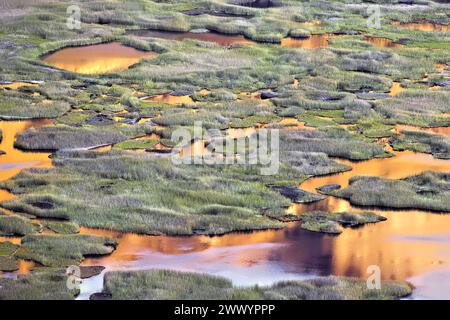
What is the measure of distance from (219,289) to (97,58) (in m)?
23.5

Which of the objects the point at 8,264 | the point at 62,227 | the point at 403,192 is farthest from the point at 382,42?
the point at 8,264

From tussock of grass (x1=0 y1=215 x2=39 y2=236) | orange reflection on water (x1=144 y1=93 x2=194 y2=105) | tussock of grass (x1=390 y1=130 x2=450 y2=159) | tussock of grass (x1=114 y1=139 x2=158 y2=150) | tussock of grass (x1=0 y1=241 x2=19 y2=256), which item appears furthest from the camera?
orange reflection on water (x1=144 y1=93 x2=194 y2=105)

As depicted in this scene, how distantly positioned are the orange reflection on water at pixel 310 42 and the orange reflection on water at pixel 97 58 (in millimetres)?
7287

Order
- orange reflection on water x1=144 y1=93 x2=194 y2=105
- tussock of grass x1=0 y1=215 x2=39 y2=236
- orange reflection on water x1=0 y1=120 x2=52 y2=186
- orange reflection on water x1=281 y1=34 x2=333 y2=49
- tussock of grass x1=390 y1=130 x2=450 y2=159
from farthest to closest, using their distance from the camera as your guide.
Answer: orange reflection on water x1=281 y1=34 x2=333 y2=49 → orange reflection on water x1=144 y1=93 x2=194 y2=105 → tussock of grass x1=390 y1=130 x2=450 y2=159 → orange reflection on water x1=0 y1=120 x2=52 y2=186 → tussock of grass x1=0 y1=215 x2=39 y2=236

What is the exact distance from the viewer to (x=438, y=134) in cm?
3469

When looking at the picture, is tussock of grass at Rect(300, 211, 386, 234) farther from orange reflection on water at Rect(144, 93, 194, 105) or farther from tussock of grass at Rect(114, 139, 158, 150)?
orange reflection on water at Rect(144, 93, 194, 105)

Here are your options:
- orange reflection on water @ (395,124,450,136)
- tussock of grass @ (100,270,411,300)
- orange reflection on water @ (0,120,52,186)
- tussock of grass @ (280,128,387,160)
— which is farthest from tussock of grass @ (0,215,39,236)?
orange reflection on water @ (395,124,450,136)

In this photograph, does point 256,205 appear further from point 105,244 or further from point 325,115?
point 325,115

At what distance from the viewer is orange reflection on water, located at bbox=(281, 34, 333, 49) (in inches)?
1902

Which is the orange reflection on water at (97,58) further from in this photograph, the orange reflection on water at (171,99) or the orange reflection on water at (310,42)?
the orange reflection on water at (310,42)

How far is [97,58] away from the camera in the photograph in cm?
4378

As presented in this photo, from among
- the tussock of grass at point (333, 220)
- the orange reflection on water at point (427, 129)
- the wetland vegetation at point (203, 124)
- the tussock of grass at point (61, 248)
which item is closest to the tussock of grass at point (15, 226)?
the wetland vegetation at point (203, 124)

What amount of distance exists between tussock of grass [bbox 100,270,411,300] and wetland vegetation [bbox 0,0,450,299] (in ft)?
0.16
